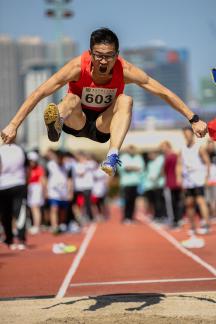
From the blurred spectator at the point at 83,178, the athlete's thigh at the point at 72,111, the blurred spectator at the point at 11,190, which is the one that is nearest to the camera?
the athlete's thigh at the point at 72,111

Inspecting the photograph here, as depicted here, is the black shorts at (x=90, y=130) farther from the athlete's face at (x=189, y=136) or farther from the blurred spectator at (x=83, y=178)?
the blurred spectator at (x=83, y=178)

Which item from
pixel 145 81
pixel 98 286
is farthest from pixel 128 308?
pixel 145 81

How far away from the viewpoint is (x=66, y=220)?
1708 cm

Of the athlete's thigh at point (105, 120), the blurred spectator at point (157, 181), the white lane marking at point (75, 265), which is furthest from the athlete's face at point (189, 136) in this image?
the athlete's thigh at point (105, 120)

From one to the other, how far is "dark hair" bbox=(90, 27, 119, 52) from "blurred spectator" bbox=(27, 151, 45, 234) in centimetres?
1049

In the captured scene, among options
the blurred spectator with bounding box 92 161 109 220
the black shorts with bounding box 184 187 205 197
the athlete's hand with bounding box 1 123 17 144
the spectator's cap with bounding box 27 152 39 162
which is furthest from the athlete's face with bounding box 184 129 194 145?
the blurred spectator with bounding box 92 161 109 220

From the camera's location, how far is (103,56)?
667 centimetres

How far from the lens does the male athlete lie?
21.8ft

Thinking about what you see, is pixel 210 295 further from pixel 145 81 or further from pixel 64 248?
pixel 64 248

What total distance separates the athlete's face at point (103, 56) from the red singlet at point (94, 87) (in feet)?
0.40

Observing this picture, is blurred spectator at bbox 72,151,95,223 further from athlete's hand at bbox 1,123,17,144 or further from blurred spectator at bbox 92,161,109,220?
athlete's hand at bbox 1,123,17,144

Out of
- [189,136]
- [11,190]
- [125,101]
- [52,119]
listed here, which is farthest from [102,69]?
[189,136]

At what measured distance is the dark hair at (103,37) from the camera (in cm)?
666

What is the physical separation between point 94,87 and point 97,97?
0.51ft
